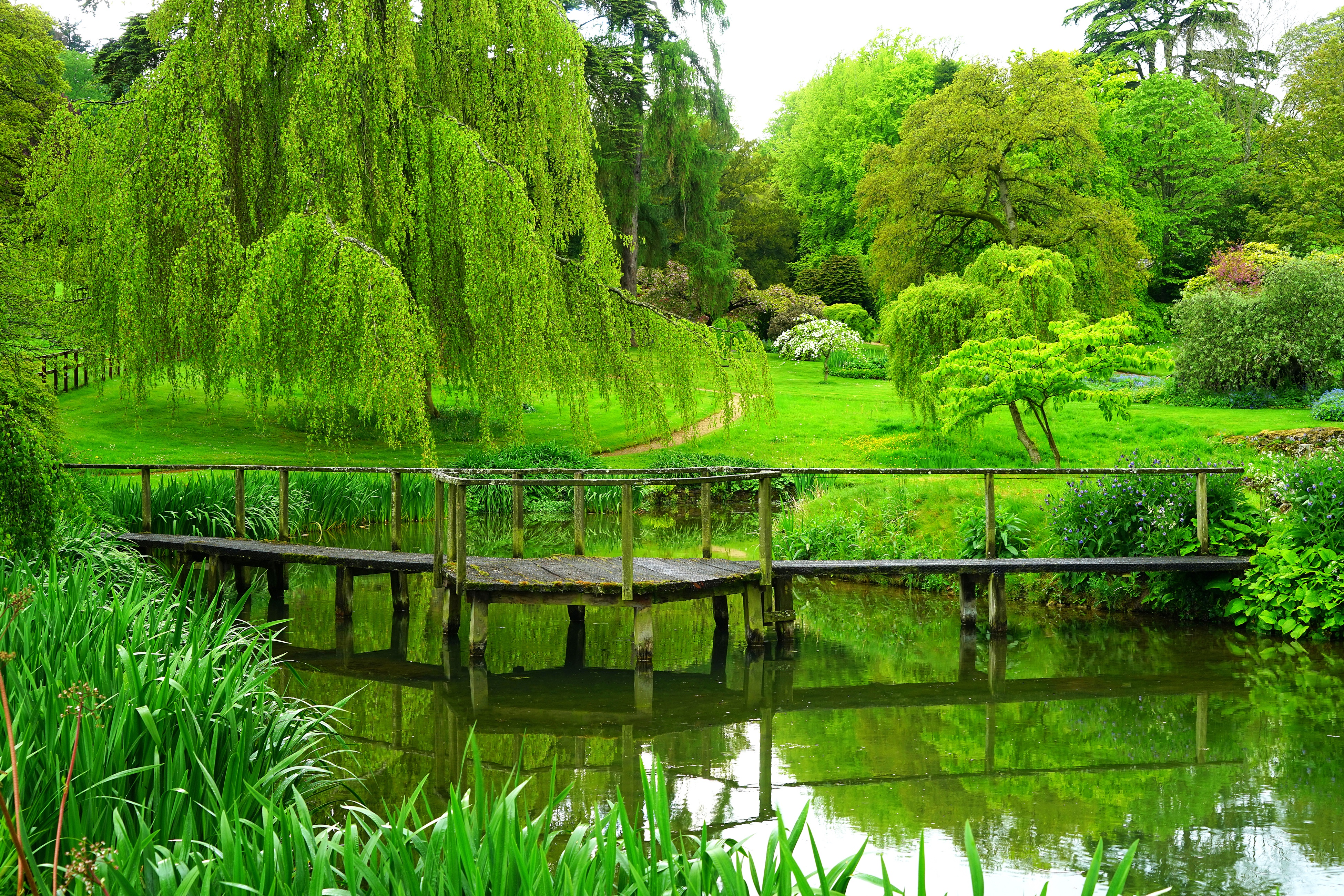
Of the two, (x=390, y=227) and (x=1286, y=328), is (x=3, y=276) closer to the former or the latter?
(x=390, y=227)

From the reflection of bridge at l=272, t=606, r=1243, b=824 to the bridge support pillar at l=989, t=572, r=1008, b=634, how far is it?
306mm

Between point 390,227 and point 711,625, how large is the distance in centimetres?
759

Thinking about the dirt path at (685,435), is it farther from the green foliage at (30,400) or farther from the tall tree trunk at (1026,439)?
the green foliage at (30,400)

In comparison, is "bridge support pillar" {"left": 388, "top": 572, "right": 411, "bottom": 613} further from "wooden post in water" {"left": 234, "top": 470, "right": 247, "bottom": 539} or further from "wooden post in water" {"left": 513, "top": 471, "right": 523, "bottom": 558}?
"wooden post in water" {"left": 234, "top": 470, "right": 247, "bottom": 539}

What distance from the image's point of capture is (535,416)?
2417 centimetres

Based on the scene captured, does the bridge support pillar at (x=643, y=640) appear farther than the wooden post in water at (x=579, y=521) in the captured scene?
No

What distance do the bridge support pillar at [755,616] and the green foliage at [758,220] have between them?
36.2 meters

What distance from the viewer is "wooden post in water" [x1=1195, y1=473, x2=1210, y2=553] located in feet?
33.8

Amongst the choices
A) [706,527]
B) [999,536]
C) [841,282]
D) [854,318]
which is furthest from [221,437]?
[841,282]

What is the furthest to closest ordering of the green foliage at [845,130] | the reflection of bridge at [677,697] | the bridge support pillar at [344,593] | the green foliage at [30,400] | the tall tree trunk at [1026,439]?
the green foliage at [845,130] → the tall tree trunk at [1026,439] → the bridge support pillar at [344,593] → the reflection of bridge at [677,697] → the green foliage at [30,400]

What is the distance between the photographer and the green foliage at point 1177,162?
3841 centimetres

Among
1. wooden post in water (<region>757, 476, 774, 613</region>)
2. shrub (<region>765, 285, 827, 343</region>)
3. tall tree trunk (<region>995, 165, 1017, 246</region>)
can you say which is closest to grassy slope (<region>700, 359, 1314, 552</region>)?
wooden post in water (<region>757, 476, 774, 613</region>)

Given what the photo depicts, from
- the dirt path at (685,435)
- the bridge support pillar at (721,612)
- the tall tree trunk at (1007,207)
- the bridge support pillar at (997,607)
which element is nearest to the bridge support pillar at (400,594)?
the bridge support pillar at (721,612)

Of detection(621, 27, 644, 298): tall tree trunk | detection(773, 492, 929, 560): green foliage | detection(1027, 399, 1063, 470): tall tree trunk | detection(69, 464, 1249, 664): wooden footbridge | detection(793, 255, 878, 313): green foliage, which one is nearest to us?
detection(69, 464, 1249, 664): wooden footbridge
